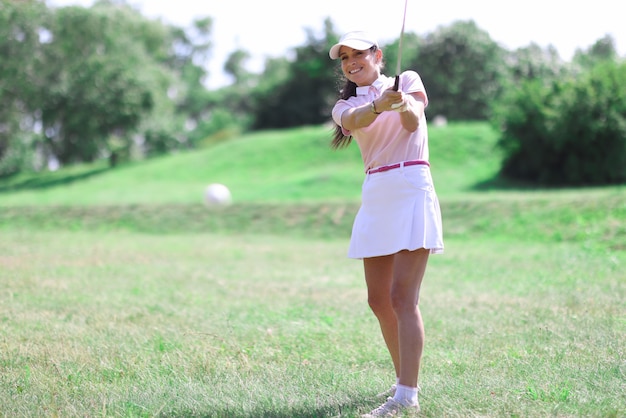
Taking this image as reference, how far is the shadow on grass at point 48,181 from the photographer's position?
36938 mm

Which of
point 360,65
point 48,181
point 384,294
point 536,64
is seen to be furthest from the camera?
point 536,64

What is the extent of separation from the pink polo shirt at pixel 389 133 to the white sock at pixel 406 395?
1.25 m

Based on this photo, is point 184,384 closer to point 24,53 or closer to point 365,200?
point 365,200

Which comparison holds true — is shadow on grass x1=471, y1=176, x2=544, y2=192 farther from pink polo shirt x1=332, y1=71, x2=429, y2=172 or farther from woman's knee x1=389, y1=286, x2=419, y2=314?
woman's knee x1=389, y1=286, x2=419, y2=314

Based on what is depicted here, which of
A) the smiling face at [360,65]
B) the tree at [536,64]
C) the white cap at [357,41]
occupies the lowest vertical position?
the smiling face at [360,65]

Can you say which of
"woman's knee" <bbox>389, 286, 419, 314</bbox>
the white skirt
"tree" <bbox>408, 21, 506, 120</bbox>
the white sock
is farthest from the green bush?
"tree" <bbox>408, 21, 506, 120</bbox>

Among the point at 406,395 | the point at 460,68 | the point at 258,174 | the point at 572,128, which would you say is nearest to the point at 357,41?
the point at 406,395

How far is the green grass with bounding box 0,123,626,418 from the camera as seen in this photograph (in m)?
4.35

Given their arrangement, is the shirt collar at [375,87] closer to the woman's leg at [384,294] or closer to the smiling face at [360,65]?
the smiling face at [360,65]

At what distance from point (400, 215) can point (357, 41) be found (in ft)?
3.31

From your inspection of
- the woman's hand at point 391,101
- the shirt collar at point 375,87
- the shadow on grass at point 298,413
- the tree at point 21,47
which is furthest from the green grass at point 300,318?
the tree at point 21,47

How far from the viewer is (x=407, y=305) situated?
4.09 m

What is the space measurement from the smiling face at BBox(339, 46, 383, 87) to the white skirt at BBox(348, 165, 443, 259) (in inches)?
22.4

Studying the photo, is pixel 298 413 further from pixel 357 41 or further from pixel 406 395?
pixel 357 41
